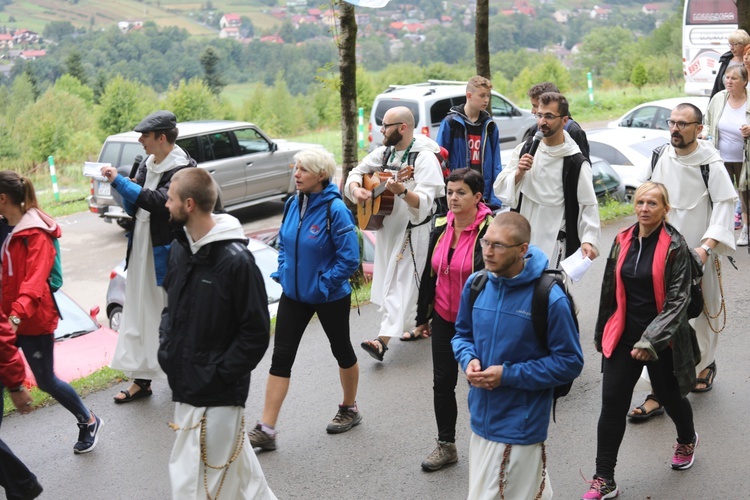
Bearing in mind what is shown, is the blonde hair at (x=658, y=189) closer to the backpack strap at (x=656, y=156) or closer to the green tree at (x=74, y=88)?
the backpack strap at (x=656, y=156)

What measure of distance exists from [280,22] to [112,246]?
4565 inches

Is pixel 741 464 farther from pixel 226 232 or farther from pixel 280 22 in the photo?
pixel 280 22

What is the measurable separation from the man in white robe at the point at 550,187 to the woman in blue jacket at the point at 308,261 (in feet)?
4.60

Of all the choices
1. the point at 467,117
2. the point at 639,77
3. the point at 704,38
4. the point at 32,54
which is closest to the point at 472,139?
the point at 467,117

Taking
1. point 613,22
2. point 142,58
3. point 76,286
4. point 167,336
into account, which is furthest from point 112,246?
point 613,22

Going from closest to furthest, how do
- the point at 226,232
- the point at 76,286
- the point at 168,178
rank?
the point at 226,232, the point at 168,178, the point at 76,286

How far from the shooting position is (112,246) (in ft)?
63.8

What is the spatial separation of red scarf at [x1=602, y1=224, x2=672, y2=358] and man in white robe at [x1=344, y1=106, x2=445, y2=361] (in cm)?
198

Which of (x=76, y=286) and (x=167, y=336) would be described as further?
(x=76, y=286)

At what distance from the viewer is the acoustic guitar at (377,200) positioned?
273 inches

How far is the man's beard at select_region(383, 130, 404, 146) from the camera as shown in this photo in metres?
7.11

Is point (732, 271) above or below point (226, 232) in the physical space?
below

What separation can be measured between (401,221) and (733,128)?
12.8ft

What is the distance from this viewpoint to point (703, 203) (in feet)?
20.9
